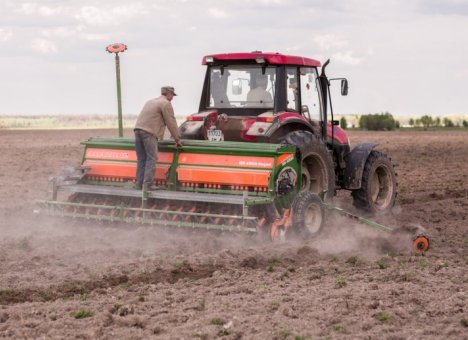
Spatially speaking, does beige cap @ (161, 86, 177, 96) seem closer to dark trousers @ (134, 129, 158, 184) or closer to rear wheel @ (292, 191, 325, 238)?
dark trousers @ (134, 129, 158, 184)

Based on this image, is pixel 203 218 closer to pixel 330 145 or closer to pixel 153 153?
pixel 153 153

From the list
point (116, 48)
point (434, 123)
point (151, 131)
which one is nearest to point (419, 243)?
point (151, 131)

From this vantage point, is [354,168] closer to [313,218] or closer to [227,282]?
[313,218]

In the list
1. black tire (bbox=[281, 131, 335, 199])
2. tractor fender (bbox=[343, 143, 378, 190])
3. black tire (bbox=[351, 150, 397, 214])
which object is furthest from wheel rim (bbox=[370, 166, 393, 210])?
black tire (bbox=[281, 131, 335, 199])

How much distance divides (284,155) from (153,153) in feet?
6.21

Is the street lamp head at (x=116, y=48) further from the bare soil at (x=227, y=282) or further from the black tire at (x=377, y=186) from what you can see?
the black tire at (x=377, y=186)

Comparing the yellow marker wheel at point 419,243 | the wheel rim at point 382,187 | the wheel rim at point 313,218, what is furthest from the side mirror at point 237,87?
the yellow marker wheel at point 419,243

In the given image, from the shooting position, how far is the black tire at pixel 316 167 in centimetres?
1232

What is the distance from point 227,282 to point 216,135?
397cm

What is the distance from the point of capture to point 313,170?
1281 centimetres

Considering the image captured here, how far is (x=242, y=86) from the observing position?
13000mm

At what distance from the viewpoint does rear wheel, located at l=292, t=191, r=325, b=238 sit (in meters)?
11.5

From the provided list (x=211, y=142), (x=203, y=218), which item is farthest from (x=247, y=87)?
(x=203, y=218)

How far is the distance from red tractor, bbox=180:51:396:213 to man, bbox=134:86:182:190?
0.63 metres
